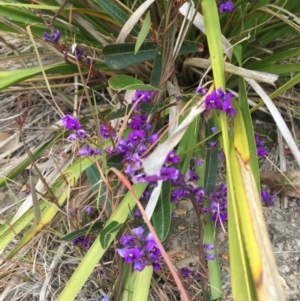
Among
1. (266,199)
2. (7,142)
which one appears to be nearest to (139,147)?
(266,199)

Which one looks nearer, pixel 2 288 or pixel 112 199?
pixel 112 199

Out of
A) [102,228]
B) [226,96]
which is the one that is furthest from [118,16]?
[102,228]

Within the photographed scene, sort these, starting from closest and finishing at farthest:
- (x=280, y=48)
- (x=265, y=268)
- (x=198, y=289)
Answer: (x=265, y=268), (x=198, y=289), (x=280, y=48)

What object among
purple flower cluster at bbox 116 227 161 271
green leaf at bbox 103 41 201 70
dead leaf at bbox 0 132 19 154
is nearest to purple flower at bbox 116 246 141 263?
purple flower cluster at bbox 116 227 161 271

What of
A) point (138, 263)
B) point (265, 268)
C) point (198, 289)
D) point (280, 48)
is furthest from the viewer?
point (280, 48)

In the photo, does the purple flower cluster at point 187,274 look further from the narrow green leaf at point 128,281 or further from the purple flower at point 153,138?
the purple flower at point 153,138

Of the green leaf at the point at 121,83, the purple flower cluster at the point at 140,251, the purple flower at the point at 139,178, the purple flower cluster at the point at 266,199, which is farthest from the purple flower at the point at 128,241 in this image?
the purple flower cluster at the point at 266,199

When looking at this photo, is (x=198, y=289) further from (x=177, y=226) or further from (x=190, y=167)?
(x=190, y=167)

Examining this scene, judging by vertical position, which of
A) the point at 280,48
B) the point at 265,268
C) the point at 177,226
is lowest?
the point at 265,268

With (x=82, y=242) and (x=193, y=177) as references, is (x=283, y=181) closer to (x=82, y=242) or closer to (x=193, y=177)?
(x=193, y=177)
